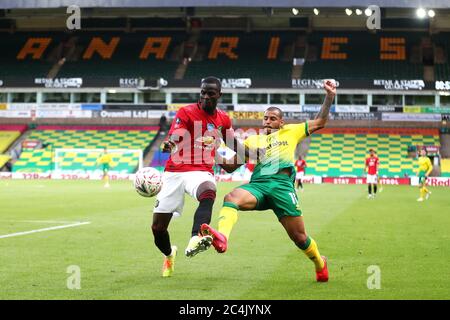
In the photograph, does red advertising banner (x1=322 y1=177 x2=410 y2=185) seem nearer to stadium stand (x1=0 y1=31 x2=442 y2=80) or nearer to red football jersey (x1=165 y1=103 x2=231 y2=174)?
stadium stand (x1=0 y1=31 x2=442 y2=80)

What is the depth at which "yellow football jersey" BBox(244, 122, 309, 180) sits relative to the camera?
8.76 metres

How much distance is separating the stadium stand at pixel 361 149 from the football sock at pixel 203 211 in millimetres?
43567

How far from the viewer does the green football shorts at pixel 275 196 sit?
8500 mm

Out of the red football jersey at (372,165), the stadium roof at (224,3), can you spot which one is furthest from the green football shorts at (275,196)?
the stadium roof at (224,3)

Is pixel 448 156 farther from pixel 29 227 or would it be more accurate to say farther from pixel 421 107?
pixel 29 227

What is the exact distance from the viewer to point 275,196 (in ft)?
→ 27.9

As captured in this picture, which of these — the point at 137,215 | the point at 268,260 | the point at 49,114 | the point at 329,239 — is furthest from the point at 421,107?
the point at 268,260

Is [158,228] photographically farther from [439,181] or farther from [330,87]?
[439,181]

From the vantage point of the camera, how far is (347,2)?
159ft

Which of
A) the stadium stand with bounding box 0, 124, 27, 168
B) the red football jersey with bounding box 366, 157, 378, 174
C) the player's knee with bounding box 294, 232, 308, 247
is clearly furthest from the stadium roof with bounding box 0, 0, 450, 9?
the player's knee with bounding box 294, 232, 308, 247

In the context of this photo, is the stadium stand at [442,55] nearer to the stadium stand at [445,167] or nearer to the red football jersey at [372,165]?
the stadium stand at [445,167]

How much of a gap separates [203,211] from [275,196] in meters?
0.91

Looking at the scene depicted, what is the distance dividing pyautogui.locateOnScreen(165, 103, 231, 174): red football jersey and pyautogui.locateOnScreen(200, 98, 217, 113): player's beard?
10 centimetres

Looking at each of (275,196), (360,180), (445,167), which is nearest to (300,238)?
(275,196)
